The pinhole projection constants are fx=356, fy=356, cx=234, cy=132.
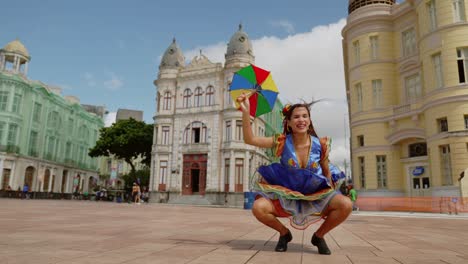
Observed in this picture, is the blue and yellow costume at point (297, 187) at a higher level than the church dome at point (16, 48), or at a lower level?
lower

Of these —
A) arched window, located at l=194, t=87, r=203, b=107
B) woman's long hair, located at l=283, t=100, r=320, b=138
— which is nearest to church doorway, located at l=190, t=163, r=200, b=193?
arched window, located at l=194, t=87, r=203, b=107

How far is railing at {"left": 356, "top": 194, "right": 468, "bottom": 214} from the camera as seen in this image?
55.9 feet

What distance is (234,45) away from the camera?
118ft

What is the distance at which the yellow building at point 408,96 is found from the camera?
18.3 m

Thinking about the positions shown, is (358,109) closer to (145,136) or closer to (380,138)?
(380,138)

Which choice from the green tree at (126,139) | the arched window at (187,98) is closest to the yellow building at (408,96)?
the arched window at (187,98)

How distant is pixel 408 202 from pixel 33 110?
39.0 m

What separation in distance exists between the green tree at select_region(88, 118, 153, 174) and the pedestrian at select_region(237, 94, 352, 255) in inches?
1437

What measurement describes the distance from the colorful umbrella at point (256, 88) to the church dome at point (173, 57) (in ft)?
115

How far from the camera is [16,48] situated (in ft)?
134

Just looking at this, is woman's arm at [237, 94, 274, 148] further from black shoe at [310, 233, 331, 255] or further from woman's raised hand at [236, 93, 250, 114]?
black shoe at [310, 233, 331, 255]

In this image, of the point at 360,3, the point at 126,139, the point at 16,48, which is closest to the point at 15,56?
the point at 16,48

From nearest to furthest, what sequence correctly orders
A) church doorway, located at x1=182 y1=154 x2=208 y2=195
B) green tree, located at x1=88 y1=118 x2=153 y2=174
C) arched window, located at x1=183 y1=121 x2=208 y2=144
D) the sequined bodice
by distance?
the sequined bodice < church doorway, located at x1=182 y1=154 x2=208 y2=195 < arched window, located at x1=183 y1=121 x2=208 y2=144 < green tree, located at x1=88 y1=118 x2=153 y2=174

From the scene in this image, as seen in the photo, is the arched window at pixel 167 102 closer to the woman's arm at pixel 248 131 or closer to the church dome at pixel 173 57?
the church dome at pixel 173 57
